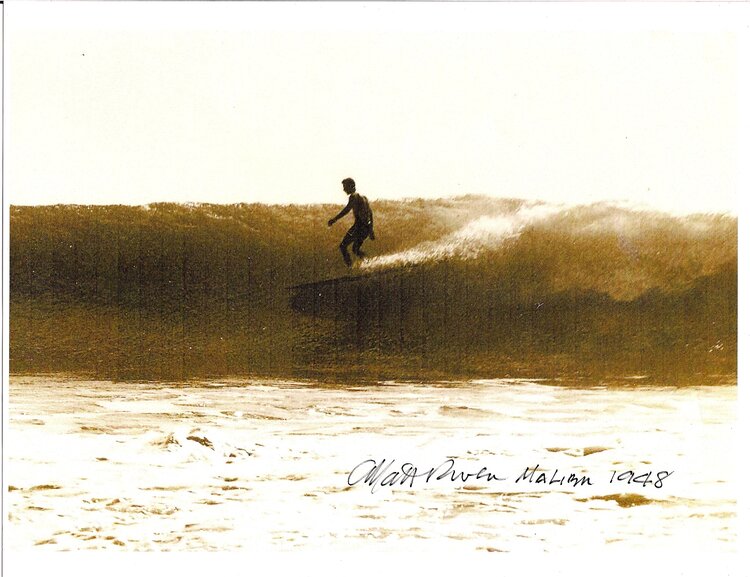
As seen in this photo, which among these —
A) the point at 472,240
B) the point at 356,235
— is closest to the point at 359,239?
the point at 356,235

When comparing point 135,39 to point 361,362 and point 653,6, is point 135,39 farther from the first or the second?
point 653,6

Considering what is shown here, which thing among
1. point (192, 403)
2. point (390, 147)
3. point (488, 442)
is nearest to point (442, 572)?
point (488, 442)

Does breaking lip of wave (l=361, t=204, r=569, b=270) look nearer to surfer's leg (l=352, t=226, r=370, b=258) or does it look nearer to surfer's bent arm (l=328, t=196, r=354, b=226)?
surfer's leg (l=352, t=226, r=370, b=258)

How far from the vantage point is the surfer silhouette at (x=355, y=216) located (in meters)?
2.87

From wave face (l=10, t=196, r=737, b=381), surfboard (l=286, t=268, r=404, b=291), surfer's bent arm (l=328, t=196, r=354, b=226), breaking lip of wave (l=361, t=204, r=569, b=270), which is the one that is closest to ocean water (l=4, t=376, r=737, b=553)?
wave face (l=10, t=196, r=737, b=381)

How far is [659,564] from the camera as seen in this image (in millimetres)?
2764

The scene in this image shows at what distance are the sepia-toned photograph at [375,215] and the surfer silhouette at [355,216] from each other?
0.01 meters

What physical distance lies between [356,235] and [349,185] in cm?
20

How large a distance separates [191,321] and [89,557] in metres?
0.98

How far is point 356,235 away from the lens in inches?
113

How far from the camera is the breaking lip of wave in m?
2.88

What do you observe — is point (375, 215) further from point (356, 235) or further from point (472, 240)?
point (472, 240)

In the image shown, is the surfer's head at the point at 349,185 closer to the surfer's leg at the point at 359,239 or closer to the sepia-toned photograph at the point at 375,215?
the sepia-toned photograph at the point at 375,215
